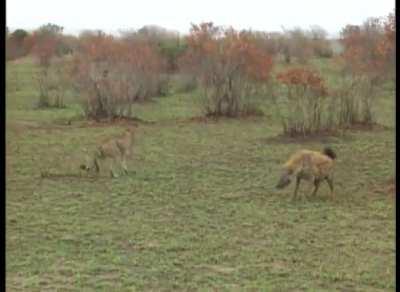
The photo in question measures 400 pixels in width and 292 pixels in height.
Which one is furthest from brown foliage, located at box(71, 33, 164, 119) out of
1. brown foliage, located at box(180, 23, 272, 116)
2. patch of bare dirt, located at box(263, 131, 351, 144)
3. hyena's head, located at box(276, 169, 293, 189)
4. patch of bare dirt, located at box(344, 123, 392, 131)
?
hyena's head, located at box(276, 169, 293, 189)

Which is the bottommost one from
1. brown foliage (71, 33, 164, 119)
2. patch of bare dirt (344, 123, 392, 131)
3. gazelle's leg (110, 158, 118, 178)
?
gazelle's leg (110, 158, 118, 178)

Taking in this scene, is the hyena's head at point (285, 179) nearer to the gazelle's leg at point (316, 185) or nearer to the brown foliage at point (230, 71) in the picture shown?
the gazelle's leg at point (316, 185)

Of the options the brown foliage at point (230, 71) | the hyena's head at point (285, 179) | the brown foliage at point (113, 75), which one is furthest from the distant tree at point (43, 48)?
the hyena's head at point (285, 179)

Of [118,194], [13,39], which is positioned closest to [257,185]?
[118,194]

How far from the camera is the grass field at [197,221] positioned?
767 centimetres

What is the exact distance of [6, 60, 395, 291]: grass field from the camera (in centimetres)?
767

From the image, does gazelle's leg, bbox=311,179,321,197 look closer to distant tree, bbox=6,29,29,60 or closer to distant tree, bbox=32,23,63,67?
distant tree, bbox=32,23,63,67

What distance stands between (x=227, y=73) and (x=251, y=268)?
15.0 metres

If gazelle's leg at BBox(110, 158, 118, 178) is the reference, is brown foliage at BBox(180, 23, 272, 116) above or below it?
above

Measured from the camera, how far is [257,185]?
40.5ft

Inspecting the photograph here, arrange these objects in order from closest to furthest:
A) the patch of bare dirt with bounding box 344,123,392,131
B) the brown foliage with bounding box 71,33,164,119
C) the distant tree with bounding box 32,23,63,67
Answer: the patch of bare dirt with bounding box 344,123,392,131
the brown foliage with bounding box 71,33,164,119
the distant tree with bounding box 32,23,63,67

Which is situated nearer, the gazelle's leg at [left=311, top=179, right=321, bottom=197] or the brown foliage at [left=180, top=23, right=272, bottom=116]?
the gazelle's leg at [left=311, top=179, right=321, bottom=197]

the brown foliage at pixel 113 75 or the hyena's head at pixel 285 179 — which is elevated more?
the brown foliage at pixel 113 75

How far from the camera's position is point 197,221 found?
9930mm
